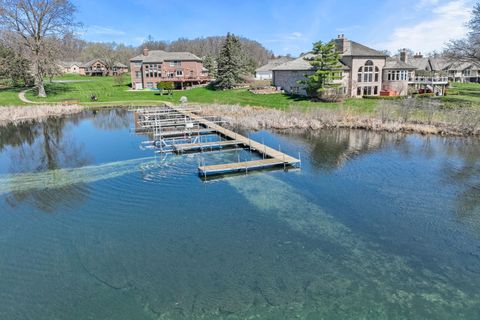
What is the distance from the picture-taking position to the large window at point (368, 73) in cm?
4406

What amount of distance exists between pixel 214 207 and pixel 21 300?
7.05 metres

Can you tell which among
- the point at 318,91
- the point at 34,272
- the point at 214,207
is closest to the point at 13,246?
the point at 34,272

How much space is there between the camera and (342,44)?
44875mm

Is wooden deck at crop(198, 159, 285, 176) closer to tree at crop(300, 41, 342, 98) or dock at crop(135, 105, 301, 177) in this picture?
dock at crop(135, 105, 301, 177)

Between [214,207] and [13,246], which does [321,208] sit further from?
[13,246]

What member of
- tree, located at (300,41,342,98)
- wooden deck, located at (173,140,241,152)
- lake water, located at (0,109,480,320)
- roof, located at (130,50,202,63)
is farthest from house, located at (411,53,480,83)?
wooden deck, located at (173,140,241,152)

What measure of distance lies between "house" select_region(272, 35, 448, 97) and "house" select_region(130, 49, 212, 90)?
70.2 ft

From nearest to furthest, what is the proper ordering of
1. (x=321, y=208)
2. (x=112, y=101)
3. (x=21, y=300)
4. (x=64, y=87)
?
(x=21, y=300) → (x=321, y=208) → (x=112, y=101) → (x=64, y=87)

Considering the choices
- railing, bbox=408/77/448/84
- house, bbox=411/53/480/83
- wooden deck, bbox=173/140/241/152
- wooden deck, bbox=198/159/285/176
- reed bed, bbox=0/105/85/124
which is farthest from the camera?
house, bbox=411/53/480/83

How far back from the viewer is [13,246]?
1152cm

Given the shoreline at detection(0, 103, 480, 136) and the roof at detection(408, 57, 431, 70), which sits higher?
the roof at detection(408, 57, 431, 70)

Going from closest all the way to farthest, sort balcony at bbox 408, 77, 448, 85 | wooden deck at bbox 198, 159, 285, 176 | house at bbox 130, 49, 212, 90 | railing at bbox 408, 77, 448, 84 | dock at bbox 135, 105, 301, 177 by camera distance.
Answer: wooden deck at bbox 198, 159, 285, 176
dock at bbox 135, 105, 301, 177
balcony at bbox 408, 77, 448, 85
railing at bbox 408, 77, 448, 84
house at bbox 130, 49, 212, 90

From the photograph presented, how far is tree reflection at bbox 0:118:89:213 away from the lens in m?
15.2

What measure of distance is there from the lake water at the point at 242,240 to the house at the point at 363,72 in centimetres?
2471
